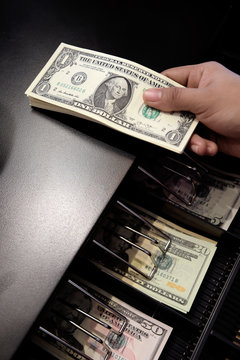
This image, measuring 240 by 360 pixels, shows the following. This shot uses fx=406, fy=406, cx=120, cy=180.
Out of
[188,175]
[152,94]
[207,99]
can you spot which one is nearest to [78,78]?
[152,94]

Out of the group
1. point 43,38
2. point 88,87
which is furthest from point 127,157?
point 43,38

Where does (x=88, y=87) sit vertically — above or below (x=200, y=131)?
below

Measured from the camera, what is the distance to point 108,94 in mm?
1008

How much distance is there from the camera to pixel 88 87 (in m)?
1.02

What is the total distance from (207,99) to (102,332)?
65cm

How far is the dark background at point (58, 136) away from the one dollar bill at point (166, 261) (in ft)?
0.78

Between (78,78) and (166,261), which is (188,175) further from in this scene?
(78,78)

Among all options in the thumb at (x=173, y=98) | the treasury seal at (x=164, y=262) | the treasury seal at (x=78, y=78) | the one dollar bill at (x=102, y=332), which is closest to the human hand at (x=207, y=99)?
the thumb at (x=173, y=98)

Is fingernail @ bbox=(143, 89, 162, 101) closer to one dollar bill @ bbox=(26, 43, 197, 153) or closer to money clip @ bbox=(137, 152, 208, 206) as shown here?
one dollar bill @ bbox=(26, 43, 197, 153)

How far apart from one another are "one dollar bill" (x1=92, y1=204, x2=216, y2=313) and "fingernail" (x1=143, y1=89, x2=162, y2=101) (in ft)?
1.06

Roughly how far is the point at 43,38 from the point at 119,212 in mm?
534

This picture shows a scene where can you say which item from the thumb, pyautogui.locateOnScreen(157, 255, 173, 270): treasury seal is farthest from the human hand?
pyautogui.locateOnScreen(157, 255, 173, 270): treasury seal

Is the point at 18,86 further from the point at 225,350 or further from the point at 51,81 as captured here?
the point at 225,350

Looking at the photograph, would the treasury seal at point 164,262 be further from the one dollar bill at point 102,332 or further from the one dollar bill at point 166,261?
the one dollar bill at point 102,332
